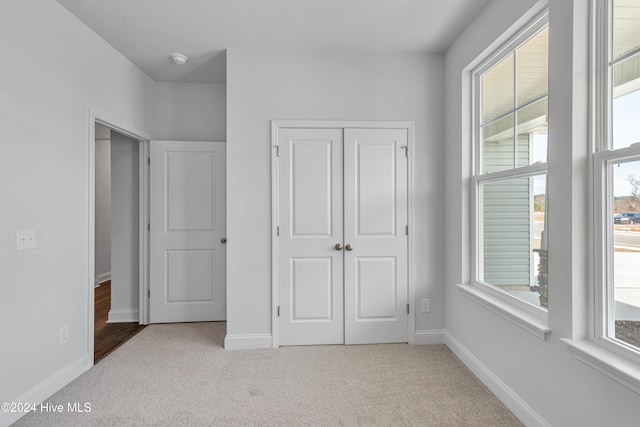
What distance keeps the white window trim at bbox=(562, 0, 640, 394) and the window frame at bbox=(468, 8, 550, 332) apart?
0.77 feet

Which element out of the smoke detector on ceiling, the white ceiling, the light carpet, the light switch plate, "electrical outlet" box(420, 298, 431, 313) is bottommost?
the light carpet

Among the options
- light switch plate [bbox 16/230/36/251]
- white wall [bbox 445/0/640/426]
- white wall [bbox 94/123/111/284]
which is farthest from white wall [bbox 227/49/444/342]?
white wall [bbox 94/123/111/284]

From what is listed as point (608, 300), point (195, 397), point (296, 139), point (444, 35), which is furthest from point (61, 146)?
point (608, 300)

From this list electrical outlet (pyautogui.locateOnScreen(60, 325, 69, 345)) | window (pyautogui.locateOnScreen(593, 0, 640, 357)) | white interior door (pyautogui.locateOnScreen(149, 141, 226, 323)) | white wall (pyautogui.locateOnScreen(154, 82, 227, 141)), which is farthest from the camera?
white wall (pyautogui.locateOnScreen(154, 82, 227, 141))

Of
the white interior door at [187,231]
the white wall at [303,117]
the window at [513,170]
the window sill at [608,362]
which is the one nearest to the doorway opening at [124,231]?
the white interior door at [187,231]

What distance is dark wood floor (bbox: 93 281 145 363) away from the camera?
2.77 m

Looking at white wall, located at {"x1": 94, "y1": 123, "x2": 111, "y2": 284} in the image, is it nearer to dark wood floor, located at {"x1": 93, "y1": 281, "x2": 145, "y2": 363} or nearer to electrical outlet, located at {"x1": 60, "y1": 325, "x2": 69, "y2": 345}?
dark wood floor, located at {"x1": 93, "y1": 281, "x2": 145, "y2": 363}

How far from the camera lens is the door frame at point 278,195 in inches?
111

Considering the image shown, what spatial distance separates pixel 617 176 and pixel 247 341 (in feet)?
8.98

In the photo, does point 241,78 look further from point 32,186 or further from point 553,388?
point 553,388

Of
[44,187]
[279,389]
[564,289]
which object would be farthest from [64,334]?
[564,289]

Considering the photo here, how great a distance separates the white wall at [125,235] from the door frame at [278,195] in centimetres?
170

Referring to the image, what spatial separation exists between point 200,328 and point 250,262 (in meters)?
1.06

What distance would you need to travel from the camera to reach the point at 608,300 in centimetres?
145
